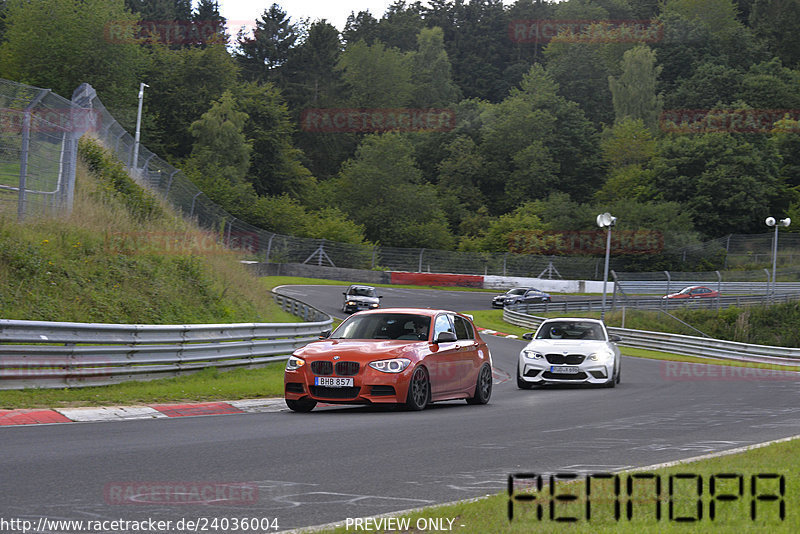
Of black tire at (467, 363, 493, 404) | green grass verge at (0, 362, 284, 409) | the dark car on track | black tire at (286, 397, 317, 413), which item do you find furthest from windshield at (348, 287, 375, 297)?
black tire at (286, 397, 317, 413)

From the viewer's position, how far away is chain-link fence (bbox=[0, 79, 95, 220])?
705 inches

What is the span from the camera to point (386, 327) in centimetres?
1442

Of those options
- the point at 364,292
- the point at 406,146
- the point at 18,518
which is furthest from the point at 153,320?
the point at 406,146

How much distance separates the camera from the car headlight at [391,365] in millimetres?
13078

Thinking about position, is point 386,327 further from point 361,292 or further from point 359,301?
point 361,292

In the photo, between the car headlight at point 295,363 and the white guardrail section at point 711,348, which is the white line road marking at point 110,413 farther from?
the white guardrail section at point 711,348

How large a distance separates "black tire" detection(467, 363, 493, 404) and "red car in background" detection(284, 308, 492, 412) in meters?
0.03

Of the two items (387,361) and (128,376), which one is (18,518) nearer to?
(387,361)

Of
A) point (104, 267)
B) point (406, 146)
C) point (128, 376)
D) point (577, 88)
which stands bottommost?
point (128, 376)

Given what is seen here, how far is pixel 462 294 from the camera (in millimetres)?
60562

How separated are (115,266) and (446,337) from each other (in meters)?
8.09

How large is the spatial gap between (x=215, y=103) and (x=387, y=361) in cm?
7573

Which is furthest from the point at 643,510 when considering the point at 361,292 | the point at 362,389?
the point at 361,292

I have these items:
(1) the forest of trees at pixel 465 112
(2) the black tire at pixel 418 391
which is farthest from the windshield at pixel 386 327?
(1) the forest of trees at pixel 465 112
